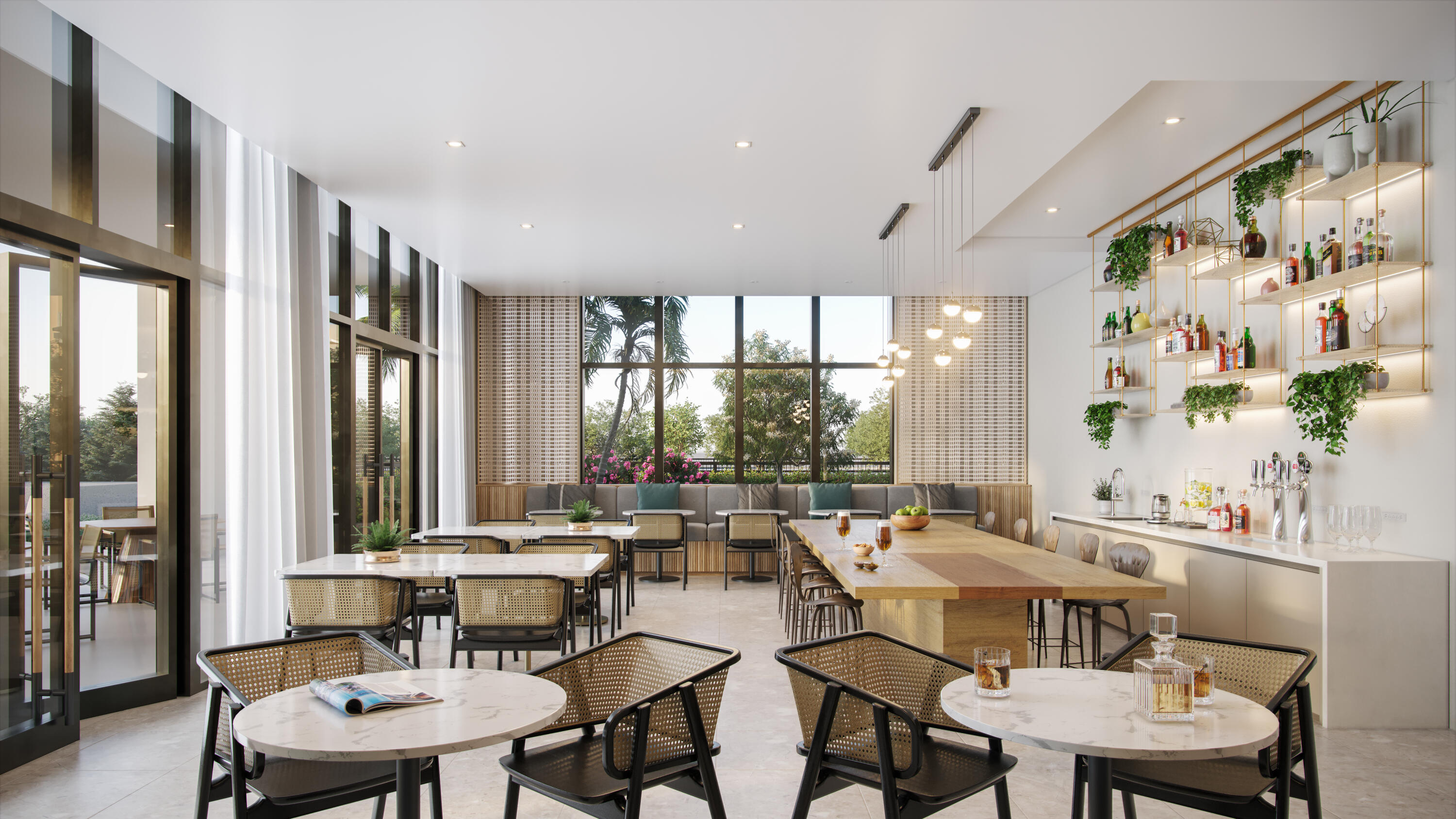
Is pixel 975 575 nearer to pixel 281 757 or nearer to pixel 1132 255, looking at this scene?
pixel 281 757

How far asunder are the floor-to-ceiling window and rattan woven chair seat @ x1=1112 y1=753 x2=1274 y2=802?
7.61m

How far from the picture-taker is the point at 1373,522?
4.24m

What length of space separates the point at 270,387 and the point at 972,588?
4172 mm

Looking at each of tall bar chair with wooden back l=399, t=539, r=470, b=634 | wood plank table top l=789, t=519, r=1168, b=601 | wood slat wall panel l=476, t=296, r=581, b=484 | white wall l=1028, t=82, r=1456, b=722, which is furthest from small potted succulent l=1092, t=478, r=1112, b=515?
wood slat wall panel l=476, t=296, r=581, b=484

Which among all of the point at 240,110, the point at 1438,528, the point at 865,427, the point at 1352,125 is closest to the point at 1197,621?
the point at 1438,528

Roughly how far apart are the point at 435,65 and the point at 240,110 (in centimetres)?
125

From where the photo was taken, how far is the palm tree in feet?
32.6

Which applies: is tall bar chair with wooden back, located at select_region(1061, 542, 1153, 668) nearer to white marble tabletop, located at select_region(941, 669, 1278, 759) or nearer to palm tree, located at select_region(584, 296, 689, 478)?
white marble tabletop, located at select_region(941, 669, 1278, 759)

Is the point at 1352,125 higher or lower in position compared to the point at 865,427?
higher

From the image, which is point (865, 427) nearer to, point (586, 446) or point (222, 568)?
point (586, 446)

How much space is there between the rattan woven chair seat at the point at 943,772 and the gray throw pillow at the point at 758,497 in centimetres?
699

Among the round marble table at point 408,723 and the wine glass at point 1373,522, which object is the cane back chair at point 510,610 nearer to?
the round marble table at point 408,723

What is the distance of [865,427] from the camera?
9.98 m

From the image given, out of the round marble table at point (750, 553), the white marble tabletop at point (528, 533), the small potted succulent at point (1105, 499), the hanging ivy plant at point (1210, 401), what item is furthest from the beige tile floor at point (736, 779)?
the round marble table at point (750, 553)
